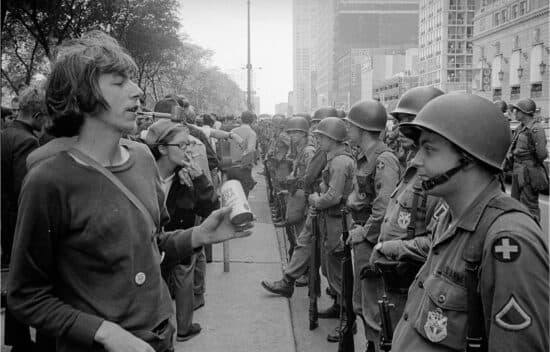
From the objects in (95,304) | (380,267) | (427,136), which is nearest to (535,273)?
(427,136)

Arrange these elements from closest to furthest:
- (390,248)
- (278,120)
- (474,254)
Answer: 1. (474,254)
2. (390,248)
3. (278,120)

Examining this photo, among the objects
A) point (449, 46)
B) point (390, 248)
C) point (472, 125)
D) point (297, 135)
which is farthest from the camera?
point (449, 46)

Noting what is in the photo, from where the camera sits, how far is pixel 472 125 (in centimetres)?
240

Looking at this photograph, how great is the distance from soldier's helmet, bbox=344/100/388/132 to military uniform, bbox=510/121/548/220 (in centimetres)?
511

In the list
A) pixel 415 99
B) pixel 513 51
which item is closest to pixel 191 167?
pixel 415 99

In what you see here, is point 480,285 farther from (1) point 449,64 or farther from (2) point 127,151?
(1) point 449,64

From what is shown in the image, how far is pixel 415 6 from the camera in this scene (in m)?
160

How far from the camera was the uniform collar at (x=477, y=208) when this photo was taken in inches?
85.5

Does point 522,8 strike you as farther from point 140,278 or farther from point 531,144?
point 140,278

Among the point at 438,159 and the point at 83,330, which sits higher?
the point at 438,159

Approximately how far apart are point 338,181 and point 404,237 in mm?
2269

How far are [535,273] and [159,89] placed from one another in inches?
2099

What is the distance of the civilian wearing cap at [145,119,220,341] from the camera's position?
4828 mm

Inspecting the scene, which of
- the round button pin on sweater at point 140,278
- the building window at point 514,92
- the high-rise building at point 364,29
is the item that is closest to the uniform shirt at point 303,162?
the round button pin on sweater at point 140,278
